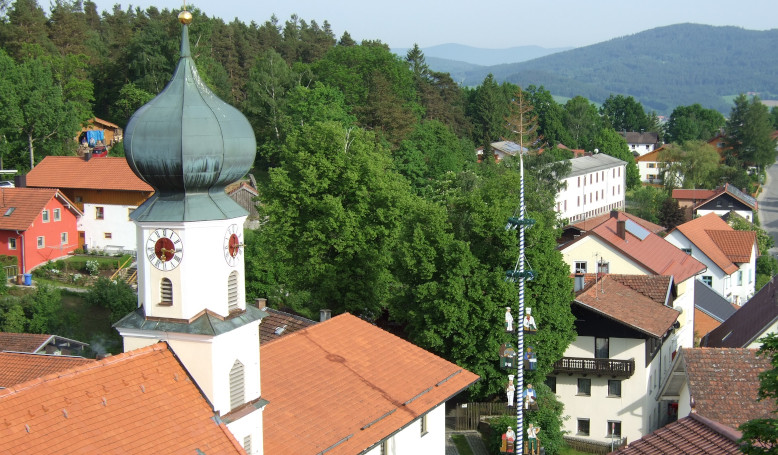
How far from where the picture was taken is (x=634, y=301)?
39.7 metres

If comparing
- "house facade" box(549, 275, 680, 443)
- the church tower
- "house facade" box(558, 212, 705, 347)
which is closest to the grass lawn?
→ "house facade" box(549, 275, 680, 443)

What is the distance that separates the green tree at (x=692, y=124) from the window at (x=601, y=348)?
12571 centimetres

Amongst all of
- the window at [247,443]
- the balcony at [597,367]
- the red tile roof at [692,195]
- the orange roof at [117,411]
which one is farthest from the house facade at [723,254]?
the orange roof at [117,411]

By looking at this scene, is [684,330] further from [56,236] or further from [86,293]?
[56,236]

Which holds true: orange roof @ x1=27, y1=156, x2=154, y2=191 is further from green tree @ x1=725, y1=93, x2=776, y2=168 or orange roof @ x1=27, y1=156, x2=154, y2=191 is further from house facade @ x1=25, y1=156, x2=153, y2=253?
green tree @ x1=725, y1=93, x2=776, y2=168

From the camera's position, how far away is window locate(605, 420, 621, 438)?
38156 mm

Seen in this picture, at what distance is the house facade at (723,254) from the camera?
210ft

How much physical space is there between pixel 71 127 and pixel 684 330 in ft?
144

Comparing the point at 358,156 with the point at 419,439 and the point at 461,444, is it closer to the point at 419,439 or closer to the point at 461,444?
the point at 461,444

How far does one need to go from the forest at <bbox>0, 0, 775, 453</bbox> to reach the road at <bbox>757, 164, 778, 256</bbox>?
19.6 ft

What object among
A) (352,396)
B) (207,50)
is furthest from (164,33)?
(352,396)

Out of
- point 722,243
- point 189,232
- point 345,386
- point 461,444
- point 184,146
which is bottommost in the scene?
point 461,444

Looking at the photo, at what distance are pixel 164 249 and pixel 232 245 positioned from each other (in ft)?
4.37

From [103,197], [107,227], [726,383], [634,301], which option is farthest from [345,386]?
[103,197]
